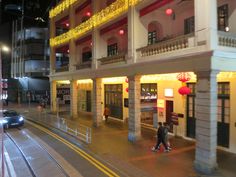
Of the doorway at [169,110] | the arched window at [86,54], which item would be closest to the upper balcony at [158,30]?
the doorway at [169,110]

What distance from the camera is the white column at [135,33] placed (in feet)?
54.2

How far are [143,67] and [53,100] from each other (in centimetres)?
2080

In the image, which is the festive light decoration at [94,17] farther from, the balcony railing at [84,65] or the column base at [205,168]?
the column base at [205,168]

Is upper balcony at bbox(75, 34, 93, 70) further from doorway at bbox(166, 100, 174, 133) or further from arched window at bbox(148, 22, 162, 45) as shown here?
doorway at bbox(166, 100, 174, 133)

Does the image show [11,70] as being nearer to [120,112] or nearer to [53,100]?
[53,100]

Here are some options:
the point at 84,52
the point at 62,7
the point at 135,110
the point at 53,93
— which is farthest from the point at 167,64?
the point at 53,93

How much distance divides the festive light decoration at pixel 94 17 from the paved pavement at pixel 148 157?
8473mm

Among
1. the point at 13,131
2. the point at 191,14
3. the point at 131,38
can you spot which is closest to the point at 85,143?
the point at 131,38

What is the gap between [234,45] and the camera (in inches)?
475

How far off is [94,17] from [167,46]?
995cm

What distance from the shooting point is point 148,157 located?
13414mm

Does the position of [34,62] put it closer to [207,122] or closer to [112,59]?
[112,59]

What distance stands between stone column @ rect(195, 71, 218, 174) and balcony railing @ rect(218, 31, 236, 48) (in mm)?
1499

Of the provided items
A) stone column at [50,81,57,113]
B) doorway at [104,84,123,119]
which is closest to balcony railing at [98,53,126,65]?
doorway at [104,84,123,119]
